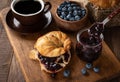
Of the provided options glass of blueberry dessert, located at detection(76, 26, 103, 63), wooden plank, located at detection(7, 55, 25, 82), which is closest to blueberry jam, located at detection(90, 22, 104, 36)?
glass of blueberry dessert, located at detection(76, 26, 103, 63)

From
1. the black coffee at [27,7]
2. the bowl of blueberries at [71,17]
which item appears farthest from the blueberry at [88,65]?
the black coffee at [27,7]

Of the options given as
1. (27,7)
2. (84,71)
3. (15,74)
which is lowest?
(15,74)

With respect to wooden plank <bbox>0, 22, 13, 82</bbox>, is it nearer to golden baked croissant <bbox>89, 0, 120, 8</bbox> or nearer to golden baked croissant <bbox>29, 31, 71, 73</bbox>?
golden baked croissant <bbox>29, 31, 71, 73</bbox>

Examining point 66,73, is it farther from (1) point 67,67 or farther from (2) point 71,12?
(2) point 71,12

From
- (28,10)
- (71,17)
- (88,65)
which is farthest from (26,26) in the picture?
(88,65)

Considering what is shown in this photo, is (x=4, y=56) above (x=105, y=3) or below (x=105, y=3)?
below

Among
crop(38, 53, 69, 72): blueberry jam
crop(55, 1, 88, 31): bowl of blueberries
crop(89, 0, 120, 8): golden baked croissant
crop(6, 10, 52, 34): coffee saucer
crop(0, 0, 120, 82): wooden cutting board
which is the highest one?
crop(89, 0, 120, 8): golden baked croissant
